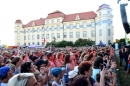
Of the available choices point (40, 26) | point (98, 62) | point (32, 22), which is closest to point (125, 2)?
point (98, 62)

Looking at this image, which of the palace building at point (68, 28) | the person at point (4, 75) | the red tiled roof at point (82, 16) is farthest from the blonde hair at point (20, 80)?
the red tiled roof at point (82, 16)

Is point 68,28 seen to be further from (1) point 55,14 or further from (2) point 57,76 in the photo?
(2) point 57,76

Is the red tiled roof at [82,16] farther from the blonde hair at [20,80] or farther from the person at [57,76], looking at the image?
the blonde hair at [20,80]

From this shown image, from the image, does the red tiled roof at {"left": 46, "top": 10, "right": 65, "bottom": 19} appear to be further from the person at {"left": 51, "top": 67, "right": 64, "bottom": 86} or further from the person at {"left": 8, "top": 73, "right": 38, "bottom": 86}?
the person at {"left": 8, "top": 73, "right": 38, "bottom": 86}

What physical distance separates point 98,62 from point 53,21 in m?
77.4

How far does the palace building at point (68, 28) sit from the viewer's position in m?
66.4

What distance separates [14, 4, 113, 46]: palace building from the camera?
6638 centimetres

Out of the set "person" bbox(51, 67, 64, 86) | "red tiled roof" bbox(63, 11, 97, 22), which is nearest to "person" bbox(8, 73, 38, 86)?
"person" bbox(51, 67, 64, 86)

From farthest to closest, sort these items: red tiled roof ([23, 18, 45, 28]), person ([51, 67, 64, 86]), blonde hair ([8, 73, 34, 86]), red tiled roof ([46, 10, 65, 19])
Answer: red tiled roof ([23, 18, 45, 28]) → red tiled roof ([46, 10, 65, 19]) → person ([51, 67, 64, 86]) → blonde hair ([8, 73, 34, 86])

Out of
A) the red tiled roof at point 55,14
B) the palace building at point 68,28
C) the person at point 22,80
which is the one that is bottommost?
the person at point 22,80

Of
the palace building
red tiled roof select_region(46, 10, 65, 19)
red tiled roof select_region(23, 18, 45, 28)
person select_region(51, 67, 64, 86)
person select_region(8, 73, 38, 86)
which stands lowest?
person select_region(51, 67, 64, 86)

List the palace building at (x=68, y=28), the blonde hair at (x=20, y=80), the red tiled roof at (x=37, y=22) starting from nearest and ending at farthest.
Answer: the blonde hair at (x=20, y=80), the palace building at (x=68, y=28), the red tiled roof at (x=37, y=22)

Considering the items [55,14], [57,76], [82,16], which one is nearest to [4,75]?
[57,76]

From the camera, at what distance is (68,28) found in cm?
7688
